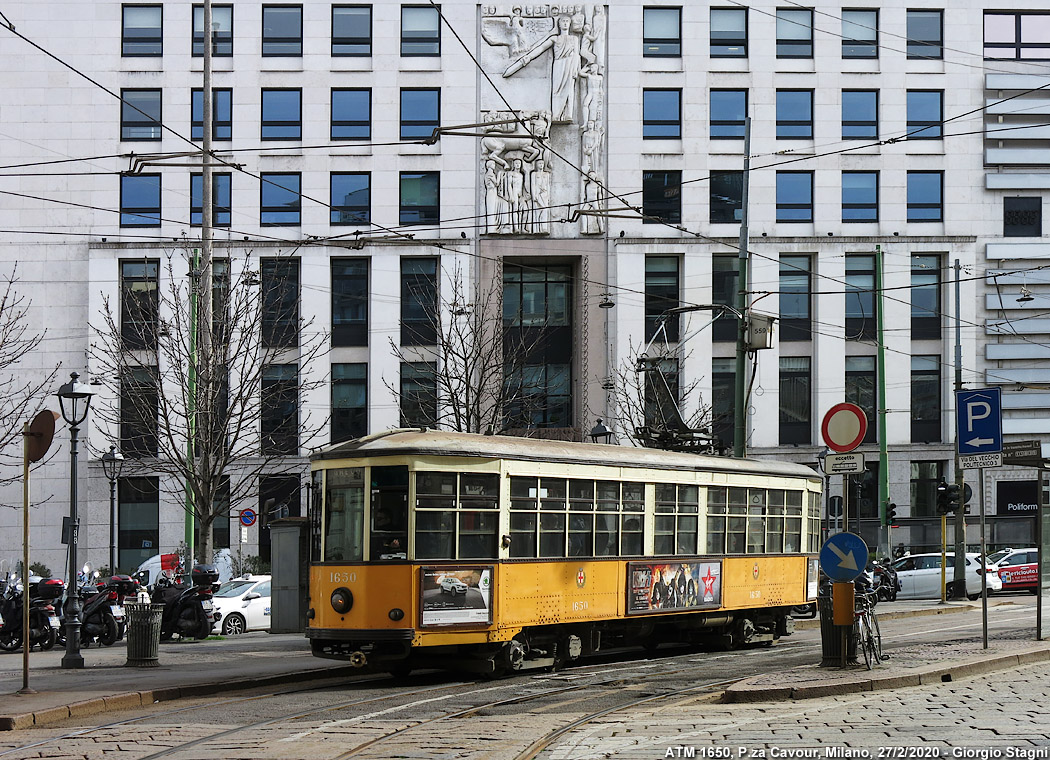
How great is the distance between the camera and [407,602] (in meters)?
14.7

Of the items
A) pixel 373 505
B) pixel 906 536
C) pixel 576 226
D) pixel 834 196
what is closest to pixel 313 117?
pixel 576 226

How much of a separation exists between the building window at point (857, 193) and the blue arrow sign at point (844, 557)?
33.9m

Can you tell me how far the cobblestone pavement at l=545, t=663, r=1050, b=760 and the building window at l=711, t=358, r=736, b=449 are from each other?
1264 inches

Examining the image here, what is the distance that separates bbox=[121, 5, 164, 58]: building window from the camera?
4572 cm

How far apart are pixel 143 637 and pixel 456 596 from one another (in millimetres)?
4956

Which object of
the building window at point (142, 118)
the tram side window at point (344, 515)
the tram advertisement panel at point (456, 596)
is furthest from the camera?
the building window at point (142, 118)

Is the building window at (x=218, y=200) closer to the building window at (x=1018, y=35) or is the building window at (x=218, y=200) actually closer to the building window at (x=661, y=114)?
the building window at (x=661, y=114)

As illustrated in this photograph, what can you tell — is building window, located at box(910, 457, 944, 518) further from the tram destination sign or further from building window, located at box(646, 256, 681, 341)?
the tram destination sign

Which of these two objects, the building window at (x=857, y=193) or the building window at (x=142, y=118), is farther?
the building window at (x=857, y=193)

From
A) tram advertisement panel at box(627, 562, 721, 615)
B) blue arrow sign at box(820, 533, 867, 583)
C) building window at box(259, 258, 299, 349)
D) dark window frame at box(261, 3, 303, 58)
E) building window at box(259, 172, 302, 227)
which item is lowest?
tram advertisement panel at box(627, 562, 721, 615)

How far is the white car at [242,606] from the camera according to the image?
27.2m

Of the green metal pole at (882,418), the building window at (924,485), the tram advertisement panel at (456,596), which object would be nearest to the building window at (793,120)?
the green metal pole at (882,418)

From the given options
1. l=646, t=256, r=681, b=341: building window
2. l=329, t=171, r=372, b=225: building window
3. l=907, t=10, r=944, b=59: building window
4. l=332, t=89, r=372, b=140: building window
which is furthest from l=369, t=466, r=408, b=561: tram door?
l=907, t=10, r=944, b=59: building window

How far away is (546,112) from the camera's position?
4491cm
